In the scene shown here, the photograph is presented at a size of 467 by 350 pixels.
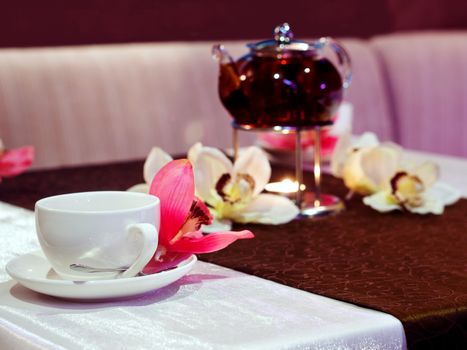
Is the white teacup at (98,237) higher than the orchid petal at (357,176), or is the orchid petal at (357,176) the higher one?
the white teacup at (98,237)

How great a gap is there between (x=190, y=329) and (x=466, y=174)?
3.39ft

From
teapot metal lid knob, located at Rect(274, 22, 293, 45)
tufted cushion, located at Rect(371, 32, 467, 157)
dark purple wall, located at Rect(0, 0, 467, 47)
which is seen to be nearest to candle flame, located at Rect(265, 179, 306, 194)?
teapot metal lid knob, located at Rect(274, 22, 293, 45)

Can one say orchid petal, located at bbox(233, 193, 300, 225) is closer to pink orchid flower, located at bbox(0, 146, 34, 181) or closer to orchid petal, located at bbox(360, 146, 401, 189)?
orchid petal, located at bbox(360, 146, 401, 189)

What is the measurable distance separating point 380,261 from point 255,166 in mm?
259

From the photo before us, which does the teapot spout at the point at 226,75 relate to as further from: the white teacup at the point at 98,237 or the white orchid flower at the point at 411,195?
the white teacup at the point at 98,237

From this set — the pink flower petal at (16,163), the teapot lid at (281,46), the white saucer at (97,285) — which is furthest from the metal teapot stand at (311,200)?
the white saucer at (97,285)

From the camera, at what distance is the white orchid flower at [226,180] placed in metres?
1.15

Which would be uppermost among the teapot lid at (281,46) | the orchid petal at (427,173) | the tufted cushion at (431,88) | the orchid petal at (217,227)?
the teapot lid at (281,46)

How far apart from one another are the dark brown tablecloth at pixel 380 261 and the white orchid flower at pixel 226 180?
1.0 inches

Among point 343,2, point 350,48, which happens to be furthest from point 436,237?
point 343,2

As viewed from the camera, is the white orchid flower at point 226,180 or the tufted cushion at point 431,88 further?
the tufted cushion at point 431,88

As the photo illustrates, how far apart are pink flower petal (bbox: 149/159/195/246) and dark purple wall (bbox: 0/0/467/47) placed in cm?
180

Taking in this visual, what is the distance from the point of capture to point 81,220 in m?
0.77

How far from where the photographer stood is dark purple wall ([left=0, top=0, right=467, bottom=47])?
259cm
